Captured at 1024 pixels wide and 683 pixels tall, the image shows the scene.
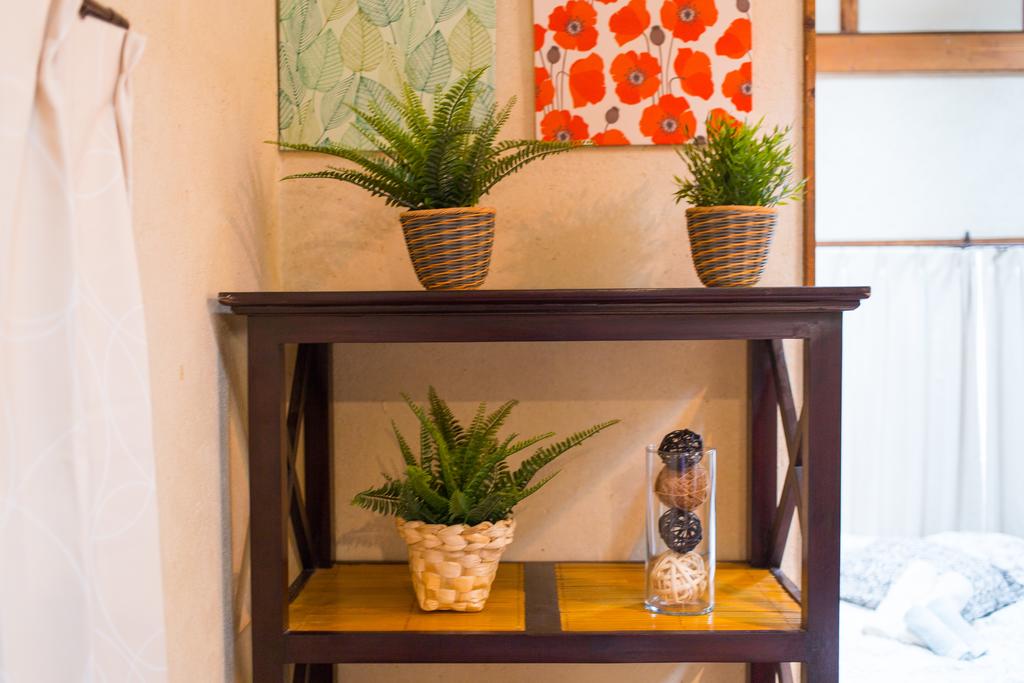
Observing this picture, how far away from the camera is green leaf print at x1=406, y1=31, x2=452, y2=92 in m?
1.39

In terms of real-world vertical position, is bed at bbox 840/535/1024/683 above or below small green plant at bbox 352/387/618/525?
below

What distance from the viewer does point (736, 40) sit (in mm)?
1387

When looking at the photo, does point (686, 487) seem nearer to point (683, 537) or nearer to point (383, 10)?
point (683, 537)

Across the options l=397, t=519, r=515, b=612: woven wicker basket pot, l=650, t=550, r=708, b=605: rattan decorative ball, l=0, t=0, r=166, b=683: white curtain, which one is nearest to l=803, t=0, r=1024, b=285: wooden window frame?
l=650, t=550, r=708, b=605: rattan decorative ball

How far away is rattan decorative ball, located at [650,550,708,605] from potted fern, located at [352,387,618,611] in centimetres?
22

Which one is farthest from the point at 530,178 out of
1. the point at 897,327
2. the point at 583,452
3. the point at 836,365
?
the point at 897,327

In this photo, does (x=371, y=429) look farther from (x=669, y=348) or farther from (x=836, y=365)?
(x=836, y=365)

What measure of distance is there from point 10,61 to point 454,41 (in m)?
0.88

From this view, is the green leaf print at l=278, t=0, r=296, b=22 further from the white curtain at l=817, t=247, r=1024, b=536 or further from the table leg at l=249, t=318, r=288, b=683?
the white curtain at l=817, t=247, r=1024, b=536

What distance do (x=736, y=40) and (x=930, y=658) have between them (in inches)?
66.0

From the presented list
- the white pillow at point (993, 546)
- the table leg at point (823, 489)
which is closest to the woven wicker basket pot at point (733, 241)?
the table leg at point (823, 489)

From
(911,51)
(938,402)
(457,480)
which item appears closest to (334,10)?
(457,480)

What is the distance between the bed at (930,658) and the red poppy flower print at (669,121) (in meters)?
1.46

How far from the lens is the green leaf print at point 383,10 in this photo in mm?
1394
